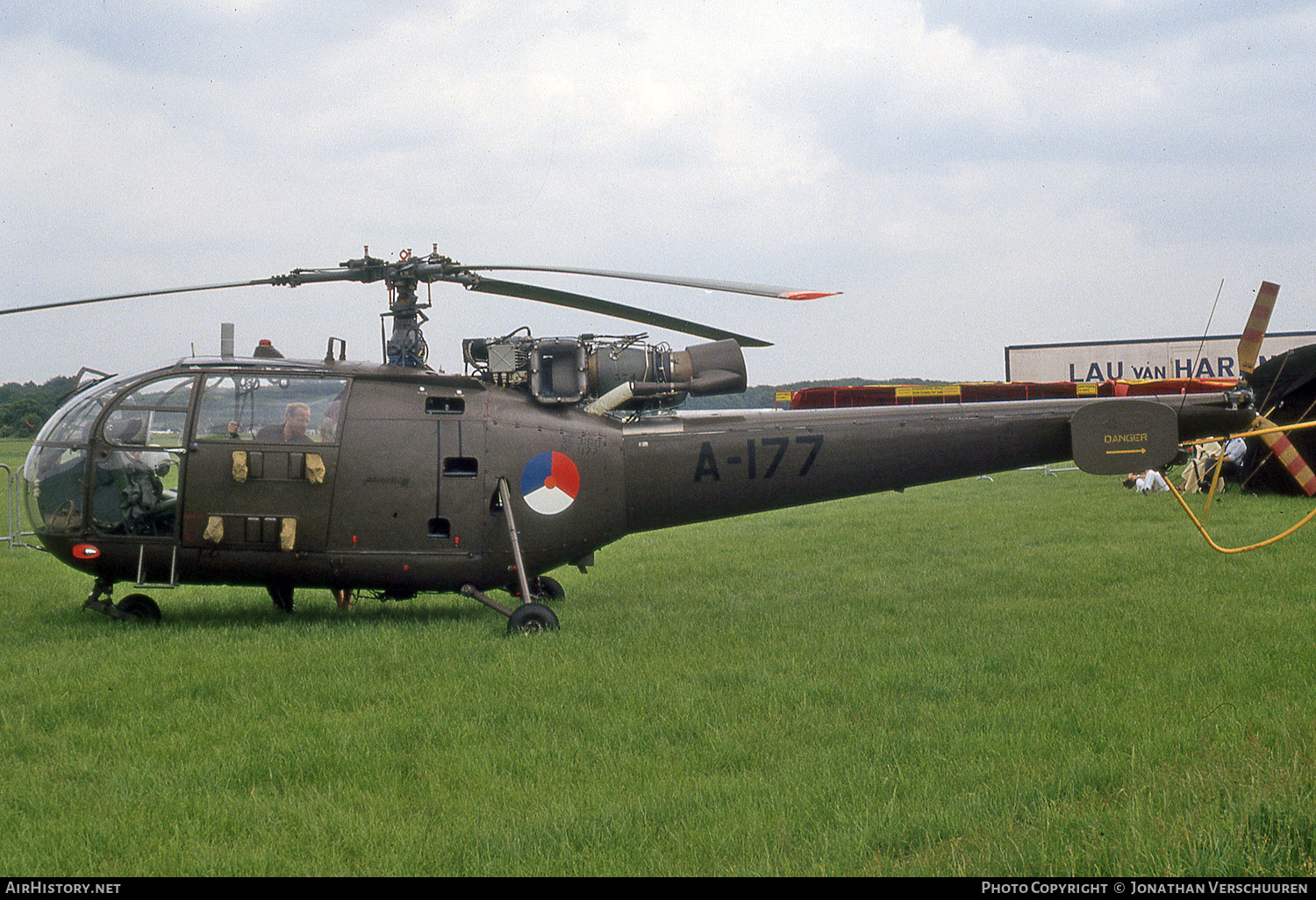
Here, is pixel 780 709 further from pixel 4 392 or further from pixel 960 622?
pixel 4 392

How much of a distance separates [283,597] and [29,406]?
797 inches

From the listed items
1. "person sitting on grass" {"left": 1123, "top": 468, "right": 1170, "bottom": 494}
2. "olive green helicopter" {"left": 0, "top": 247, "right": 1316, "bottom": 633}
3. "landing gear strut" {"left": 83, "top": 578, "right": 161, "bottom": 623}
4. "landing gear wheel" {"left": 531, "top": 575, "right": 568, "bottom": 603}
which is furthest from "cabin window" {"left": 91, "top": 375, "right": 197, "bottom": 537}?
"person sitting on grass" {"left": 1123, "top": 468, "right": 1170, "bottom": 494}

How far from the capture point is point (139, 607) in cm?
1010

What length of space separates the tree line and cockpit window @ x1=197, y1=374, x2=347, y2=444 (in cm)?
175

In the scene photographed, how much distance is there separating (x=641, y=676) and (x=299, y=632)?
11.6ft

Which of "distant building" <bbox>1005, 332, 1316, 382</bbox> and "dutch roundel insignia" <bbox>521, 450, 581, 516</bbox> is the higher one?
"distant building" <bbox>1005, 332, 1316, 382</bbox>

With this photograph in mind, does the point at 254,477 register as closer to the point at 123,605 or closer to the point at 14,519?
the point at 123,605

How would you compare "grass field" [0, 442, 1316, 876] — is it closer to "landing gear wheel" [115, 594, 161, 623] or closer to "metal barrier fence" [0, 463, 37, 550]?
"landing gear wheel" [115, 594, 161, 623]

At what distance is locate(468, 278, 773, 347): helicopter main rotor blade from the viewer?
9633mm

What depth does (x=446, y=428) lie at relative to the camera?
978 cm

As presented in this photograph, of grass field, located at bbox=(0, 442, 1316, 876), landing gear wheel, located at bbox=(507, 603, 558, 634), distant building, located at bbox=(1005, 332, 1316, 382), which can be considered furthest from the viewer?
distant building, located at bbox=(1005, 332, 1316, 382)

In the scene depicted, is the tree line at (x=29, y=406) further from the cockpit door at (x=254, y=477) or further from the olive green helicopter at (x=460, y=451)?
the cockpit door at (x=254, y=477)

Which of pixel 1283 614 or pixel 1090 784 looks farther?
pixel 1283 614

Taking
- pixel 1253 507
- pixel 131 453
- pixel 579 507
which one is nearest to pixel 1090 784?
pixel 579 507
